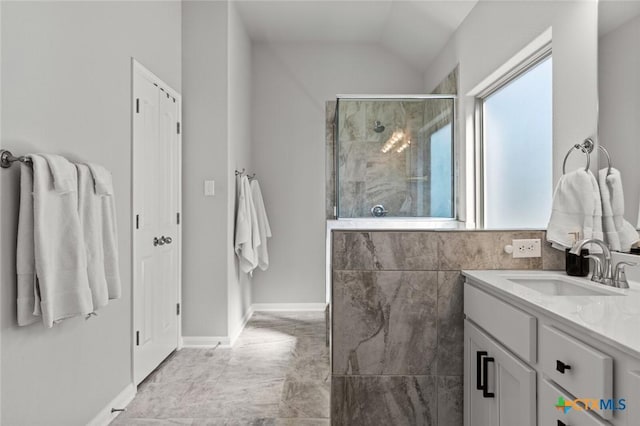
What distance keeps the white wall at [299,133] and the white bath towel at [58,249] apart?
9.29ft

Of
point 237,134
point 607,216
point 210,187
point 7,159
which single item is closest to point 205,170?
point 210,187

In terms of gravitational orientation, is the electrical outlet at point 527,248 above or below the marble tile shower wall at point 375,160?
below

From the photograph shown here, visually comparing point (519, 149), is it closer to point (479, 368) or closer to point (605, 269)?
point (605, 269)

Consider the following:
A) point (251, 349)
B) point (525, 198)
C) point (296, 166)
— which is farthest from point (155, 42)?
point (525, 198)

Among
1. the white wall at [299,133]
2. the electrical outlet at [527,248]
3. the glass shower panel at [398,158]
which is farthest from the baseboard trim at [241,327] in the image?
the electrical outlet at [527,248]

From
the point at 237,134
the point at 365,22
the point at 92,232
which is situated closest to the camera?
the point at 92,232

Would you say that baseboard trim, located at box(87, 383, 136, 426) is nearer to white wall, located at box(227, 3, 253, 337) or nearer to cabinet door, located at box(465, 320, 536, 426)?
white wall, located at box(227, 3, 253, 337)

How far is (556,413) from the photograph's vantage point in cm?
116

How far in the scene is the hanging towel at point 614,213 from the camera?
1.66 metres

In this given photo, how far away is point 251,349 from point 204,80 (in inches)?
85.5

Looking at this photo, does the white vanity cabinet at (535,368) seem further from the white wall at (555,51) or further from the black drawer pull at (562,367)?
the white wall at (555,51)

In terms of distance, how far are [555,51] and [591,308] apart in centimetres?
150

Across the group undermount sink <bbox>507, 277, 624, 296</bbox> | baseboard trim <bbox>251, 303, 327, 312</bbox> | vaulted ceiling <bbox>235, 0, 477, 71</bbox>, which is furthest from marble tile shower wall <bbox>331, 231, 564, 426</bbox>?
baseboard trim <bbox>251, 303, 327, 312</bbox>

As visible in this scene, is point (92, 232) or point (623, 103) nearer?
point (623, 103)
